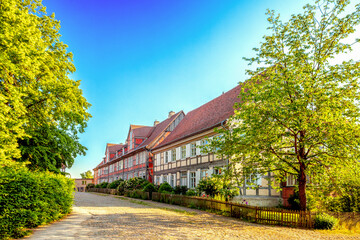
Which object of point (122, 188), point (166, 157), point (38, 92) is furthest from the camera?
point (122, 188)

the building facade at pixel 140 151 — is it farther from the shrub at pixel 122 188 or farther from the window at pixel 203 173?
the window at pixel 203 173

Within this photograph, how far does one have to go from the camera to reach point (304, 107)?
10.7 m

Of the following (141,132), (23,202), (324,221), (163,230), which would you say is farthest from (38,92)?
(141,132)

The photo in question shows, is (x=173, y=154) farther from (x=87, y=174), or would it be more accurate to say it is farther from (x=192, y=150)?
(x=87, y=174)

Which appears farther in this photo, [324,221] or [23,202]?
[324,221]

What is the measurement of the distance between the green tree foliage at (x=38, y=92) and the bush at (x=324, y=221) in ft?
38.6

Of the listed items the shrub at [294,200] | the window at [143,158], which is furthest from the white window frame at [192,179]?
the window at [143,158]

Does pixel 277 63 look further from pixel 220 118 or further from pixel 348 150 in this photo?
pixel 220 118

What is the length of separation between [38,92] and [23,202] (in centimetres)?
728

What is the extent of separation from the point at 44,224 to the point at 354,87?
1201 cm

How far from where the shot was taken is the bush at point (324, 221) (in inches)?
439

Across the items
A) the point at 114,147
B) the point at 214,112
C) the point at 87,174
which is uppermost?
the point at 214,112

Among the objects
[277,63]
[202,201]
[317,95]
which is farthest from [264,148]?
[202,201]

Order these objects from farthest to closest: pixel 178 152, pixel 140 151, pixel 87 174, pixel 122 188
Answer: pixel 87 174, pixel 140 151, pixel 122 188, pixel 178 152
